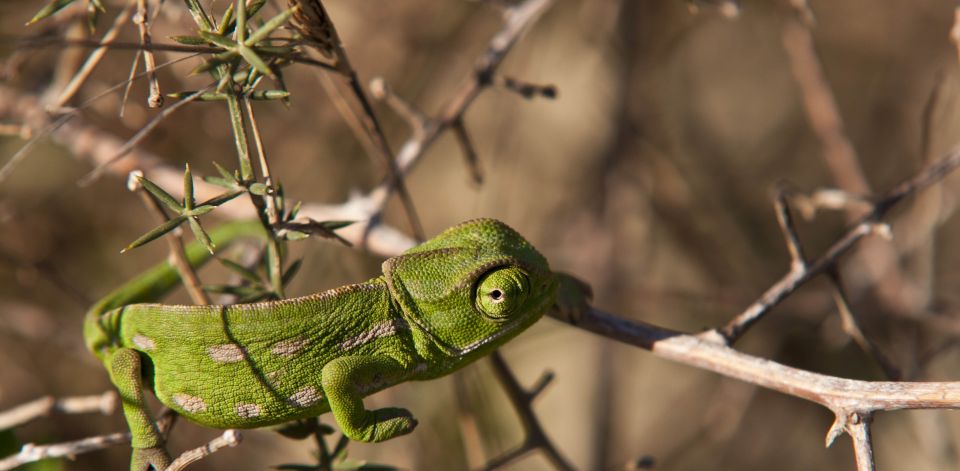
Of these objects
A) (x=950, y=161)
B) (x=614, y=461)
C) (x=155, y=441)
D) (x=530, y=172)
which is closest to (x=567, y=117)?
(x=530, y=172)

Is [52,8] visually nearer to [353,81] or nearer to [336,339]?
[353,81]

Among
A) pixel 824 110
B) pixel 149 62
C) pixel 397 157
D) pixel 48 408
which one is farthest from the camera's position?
pixel 824 110

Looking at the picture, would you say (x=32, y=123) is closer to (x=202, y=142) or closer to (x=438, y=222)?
(x=202, y=142)

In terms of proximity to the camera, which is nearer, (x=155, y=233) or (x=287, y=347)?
(x=155, y=233)

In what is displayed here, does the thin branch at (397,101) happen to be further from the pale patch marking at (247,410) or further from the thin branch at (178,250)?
the pale patch marking at (247,410)

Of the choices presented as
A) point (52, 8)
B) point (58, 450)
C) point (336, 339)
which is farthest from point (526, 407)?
point (52, 8)

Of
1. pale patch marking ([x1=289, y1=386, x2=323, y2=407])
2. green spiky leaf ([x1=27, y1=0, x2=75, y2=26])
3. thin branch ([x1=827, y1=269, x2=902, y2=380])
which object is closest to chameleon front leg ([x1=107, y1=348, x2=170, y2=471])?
pale patch marking ([x1=289, y1=386, x2=323, y2=407])
